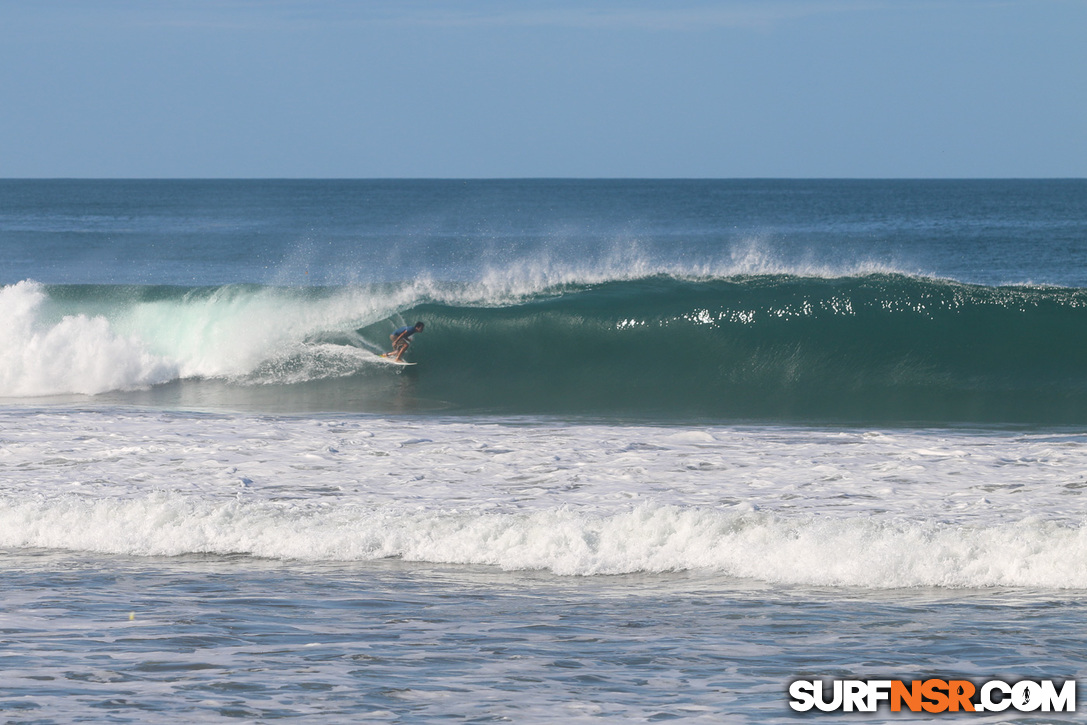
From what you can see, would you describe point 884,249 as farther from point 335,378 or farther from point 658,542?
point 658,542

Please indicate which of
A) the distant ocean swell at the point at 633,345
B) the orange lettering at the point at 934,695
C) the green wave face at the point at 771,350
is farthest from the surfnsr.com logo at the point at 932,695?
the distant ocean swell at the point at 633,345

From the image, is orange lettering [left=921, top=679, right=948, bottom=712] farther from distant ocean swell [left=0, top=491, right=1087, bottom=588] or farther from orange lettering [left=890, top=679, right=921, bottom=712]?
distant ocean swell [left=0, top=491, right=1087, bottom=588]

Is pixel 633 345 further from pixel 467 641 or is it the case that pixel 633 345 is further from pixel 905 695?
pixel 905 695

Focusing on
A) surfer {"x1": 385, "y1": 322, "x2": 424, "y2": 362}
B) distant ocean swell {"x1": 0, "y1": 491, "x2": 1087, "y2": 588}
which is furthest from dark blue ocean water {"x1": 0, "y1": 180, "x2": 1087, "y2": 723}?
surfer {"x1": 385, "y1": 322, "x2": 424, "y2": 362}

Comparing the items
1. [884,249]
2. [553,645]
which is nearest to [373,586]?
[553,645]

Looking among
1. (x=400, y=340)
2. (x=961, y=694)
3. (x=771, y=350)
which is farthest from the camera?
(x=400, y=340)

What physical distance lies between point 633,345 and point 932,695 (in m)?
10.7

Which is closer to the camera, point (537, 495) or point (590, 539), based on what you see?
point (590, 539)

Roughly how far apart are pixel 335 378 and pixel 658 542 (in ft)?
26.5

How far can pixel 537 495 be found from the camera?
24.6 feet

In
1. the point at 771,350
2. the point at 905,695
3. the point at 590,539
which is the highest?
the point at 771,350

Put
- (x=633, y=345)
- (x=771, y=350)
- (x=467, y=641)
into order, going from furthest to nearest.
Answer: (x=633, y=345)
(x=771, y=350)
(x=467, y=641)

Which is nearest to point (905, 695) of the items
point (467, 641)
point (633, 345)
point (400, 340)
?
point (467, 641)

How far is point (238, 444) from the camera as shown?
908cm
